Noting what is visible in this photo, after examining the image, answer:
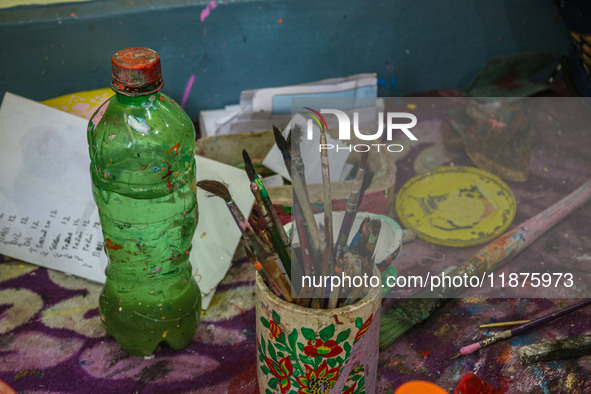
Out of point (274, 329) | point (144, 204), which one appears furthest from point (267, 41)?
point (274, 329)

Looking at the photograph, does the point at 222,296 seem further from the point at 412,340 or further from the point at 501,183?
the point at 501,183

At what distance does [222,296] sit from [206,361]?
0.42 feet

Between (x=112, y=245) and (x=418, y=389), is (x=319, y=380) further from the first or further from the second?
(x=112, y=245)

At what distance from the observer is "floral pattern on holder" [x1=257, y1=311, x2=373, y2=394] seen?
716mm

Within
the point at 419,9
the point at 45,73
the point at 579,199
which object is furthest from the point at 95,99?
the point at 579,199

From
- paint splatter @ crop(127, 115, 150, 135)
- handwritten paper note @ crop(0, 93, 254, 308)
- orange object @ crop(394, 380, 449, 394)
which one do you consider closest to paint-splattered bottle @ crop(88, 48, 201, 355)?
paint splatter @ crop(127, 115, 150, 135)

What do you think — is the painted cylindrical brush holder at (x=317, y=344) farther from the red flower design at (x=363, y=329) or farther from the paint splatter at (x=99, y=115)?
the paint splatter at (x=99, y=115)

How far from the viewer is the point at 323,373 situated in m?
0.74

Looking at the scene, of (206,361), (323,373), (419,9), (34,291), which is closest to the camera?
(323,373)

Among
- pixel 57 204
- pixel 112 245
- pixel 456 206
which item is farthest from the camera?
pixel 456 206

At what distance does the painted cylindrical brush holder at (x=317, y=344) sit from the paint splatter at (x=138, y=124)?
8.3 inches

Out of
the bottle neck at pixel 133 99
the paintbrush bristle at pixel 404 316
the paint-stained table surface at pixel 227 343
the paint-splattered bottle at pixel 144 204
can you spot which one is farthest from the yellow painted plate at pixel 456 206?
the bottle neck at pixel 133 99

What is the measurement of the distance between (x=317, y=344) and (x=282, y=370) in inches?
2.4

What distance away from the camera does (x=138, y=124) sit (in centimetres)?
78
